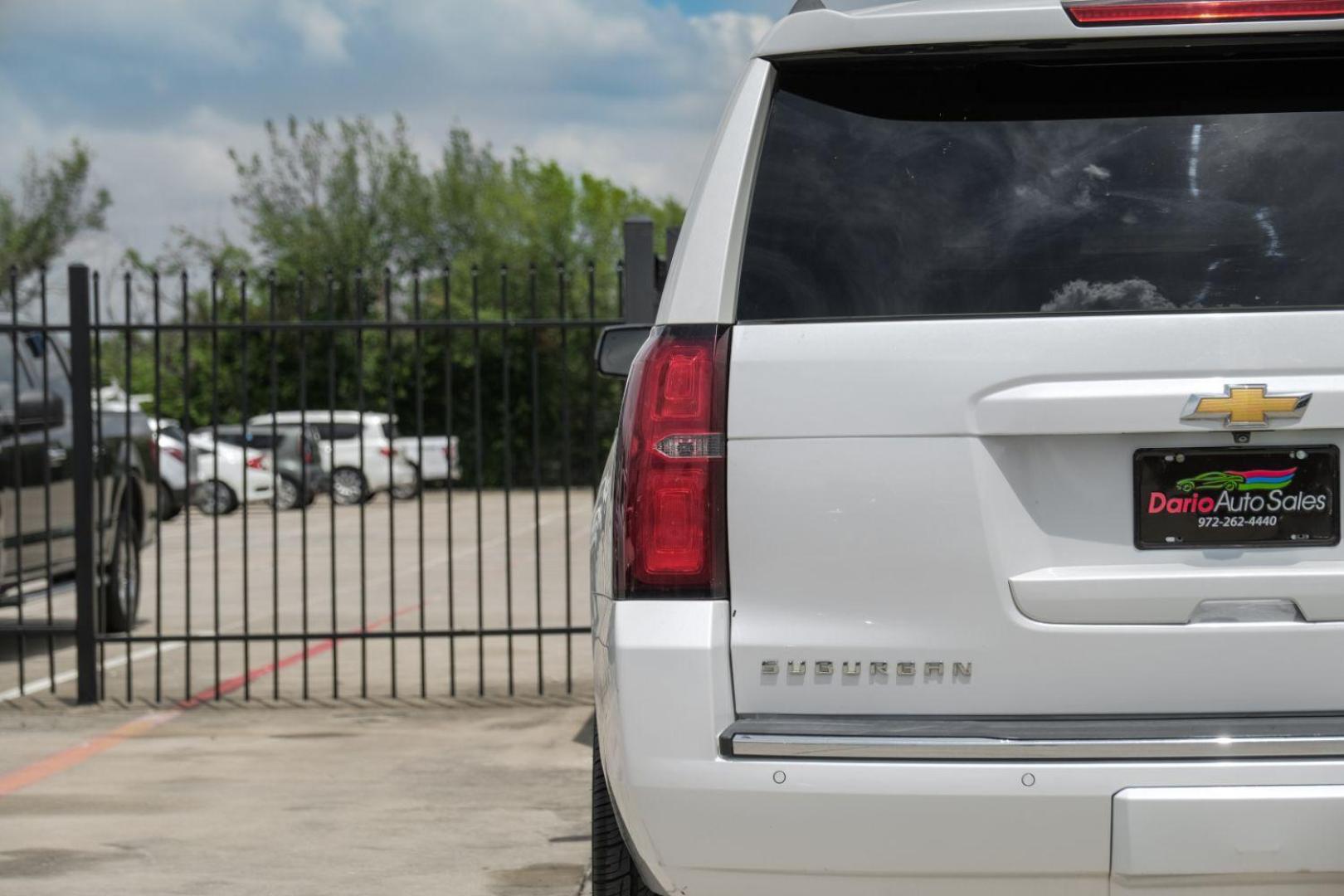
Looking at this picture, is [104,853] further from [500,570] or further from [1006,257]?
[500,570]

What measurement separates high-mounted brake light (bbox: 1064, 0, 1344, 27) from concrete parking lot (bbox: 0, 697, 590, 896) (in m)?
3.02

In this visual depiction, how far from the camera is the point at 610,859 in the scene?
3240 mm

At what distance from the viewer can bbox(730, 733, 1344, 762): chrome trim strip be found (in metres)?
2.60

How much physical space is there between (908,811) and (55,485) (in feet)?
25.7

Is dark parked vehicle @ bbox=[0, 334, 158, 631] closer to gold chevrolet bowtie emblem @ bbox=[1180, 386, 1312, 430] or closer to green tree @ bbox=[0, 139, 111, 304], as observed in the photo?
gold chevrolet bowtie emblem @ bbox=[1180, 386, 1312, 430]

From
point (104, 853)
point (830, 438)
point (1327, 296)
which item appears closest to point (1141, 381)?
point (1327, 296)

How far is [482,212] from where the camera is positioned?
159 feet

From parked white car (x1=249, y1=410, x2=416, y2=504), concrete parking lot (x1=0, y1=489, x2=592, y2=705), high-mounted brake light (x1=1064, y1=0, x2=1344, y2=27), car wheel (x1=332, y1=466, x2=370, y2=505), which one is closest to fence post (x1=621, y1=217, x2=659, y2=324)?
concrete parking lot (x1=0, y1=489, x2=592, y2=705)

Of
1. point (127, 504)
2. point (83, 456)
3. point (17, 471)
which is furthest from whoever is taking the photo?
point (127, 504)

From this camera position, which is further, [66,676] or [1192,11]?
[66,676]

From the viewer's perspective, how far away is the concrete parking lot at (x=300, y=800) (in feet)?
16.1

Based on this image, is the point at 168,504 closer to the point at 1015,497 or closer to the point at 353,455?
the point at 353,455

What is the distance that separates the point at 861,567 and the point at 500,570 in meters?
14.6

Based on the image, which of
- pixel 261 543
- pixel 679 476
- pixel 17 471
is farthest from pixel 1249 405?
pixel 261 543
